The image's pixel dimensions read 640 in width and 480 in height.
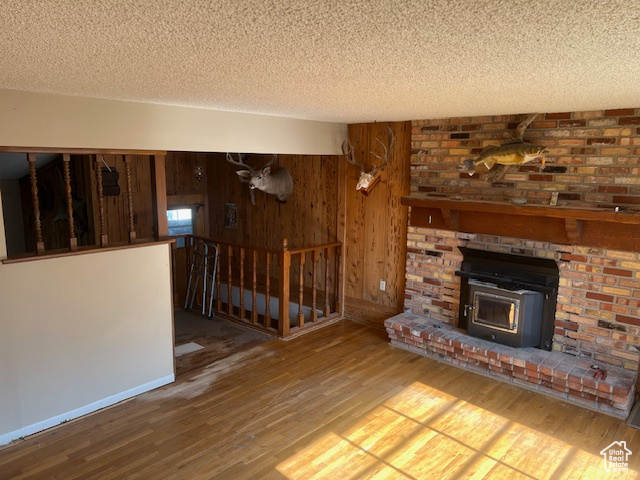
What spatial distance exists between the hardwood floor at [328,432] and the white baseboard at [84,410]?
6cm

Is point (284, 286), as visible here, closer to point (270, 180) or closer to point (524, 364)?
point (270, 180)

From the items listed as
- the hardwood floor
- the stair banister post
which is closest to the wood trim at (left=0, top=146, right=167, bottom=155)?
the stair banister post

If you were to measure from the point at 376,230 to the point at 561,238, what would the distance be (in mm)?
1885

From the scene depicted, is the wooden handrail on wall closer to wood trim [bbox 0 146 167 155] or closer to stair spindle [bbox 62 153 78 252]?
wood trim [bbox 0 146 167 155]

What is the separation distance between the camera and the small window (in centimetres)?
636

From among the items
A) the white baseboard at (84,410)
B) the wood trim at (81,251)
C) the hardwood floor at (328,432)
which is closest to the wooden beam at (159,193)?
the wood trim at (81,251)

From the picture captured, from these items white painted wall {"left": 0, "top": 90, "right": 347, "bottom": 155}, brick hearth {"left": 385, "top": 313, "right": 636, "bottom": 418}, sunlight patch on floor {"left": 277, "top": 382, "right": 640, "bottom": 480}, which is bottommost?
sunlight patch on floor {"left": 277, "top": 382, "right": 640, "bottom": 480}

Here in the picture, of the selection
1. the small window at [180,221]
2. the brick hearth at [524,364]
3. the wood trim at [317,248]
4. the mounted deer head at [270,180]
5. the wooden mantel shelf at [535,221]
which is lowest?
the brick hearth at [524,364]

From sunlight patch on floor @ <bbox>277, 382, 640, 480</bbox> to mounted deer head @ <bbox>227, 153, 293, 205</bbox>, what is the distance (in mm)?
2944

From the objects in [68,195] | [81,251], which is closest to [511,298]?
[81,251]

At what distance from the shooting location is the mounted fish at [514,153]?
3.42m

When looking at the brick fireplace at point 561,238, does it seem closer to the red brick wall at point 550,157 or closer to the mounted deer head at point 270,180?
the red brick wall at point 550,157

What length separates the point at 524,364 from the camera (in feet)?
12.2

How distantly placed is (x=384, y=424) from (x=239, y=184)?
4072mm
